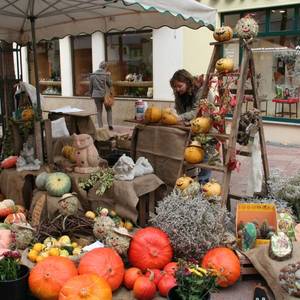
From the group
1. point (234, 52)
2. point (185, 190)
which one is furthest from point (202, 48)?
point (185, 190)

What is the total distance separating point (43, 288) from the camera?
324cm

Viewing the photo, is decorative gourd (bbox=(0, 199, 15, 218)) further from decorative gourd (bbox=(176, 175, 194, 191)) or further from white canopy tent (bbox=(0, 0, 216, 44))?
white canopy tent (bbox=(0, 0, 216, 44))

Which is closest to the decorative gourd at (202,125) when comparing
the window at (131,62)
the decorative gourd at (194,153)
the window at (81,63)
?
the decorative gourd at (194,153)

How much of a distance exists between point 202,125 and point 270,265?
1.63 meters

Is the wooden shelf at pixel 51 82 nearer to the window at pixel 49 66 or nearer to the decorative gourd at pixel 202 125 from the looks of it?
the window at pixel 49 66

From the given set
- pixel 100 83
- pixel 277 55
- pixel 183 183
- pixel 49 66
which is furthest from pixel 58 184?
pixel 49 66

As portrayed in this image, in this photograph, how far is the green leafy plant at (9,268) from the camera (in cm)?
322

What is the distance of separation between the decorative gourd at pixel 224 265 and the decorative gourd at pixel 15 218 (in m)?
1.90

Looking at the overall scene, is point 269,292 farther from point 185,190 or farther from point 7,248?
point 7,248

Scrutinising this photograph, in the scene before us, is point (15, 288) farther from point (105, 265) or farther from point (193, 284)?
point (193, 284)

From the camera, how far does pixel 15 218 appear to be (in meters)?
4.46

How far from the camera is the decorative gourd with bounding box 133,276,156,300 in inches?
130

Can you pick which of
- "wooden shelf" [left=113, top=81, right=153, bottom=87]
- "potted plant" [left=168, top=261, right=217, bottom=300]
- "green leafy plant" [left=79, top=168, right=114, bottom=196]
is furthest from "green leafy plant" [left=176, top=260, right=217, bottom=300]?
"wooden shelf" [left=113, top=81, right=153, bottom=87]

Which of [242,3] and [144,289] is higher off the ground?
[242,3]
